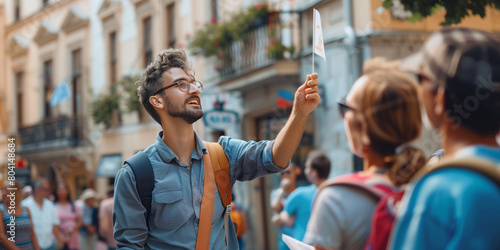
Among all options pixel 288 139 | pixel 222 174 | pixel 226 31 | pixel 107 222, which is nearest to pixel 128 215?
pixel 222 174

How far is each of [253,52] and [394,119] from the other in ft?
38.9

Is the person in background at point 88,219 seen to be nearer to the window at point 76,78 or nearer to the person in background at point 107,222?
the person in background at point 107,222

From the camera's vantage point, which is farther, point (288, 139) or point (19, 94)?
point (19, 94)

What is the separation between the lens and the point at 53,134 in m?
24.3

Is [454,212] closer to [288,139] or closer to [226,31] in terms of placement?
[288,139]

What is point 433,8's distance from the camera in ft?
19.5

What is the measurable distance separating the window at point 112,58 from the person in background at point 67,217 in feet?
36.4

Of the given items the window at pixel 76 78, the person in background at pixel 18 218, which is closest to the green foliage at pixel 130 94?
the window at pixel 76 78

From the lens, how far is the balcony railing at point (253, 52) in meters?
12.8

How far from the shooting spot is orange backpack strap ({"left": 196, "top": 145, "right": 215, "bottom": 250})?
312cm

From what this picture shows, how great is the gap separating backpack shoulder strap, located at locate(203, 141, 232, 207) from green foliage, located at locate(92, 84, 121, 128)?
1646 cm

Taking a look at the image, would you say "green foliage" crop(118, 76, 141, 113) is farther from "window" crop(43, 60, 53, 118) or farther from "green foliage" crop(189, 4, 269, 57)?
"window" crop(43, 60, 53, 118)

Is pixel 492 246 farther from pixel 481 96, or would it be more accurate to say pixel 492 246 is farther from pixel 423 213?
pixel 481 96

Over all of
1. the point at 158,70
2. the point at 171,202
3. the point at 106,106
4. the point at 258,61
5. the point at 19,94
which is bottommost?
the point at 171,202
